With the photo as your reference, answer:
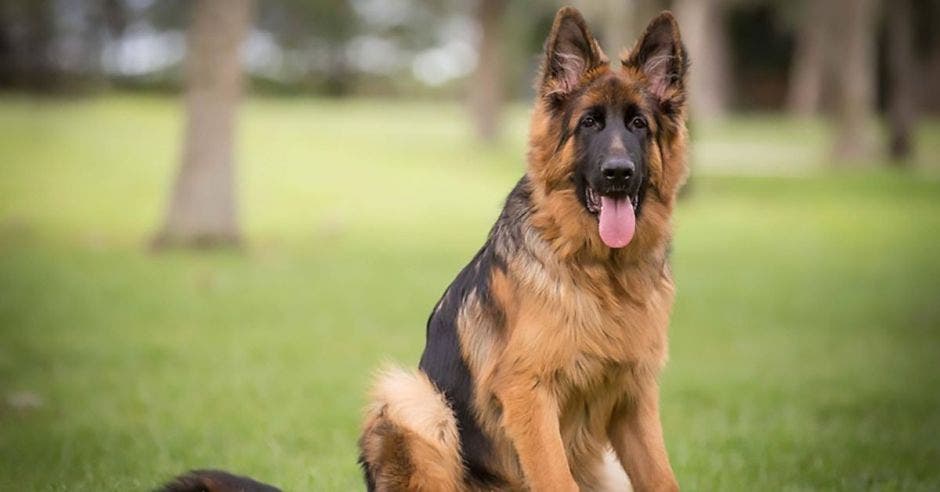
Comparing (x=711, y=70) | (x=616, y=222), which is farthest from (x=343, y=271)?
(x=711, y=70)

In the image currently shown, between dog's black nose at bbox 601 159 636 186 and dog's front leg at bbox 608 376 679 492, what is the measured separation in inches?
37.7

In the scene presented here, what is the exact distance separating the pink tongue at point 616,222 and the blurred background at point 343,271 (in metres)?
2.24

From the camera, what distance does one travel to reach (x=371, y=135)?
39.2 m

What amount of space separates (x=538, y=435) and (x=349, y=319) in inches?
327

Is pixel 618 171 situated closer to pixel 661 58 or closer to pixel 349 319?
pixel 661 58

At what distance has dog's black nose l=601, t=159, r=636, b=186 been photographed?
5.38 metres

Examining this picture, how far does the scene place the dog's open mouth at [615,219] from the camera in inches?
218

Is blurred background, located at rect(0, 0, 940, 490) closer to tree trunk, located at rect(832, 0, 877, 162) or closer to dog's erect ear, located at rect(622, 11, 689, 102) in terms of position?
tree trunk, located at rect(832, 0, 877, 162)

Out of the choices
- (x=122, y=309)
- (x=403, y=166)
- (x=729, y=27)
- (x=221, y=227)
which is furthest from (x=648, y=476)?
(x=729, y=27)

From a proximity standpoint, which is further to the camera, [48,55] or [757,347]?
[48,55]

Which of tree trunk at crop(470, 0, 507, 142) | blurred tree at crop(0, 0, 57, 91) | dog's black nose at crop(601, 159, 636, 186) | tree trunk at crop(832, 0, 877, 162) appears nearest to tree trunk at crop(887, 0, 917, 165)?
tree trunk at crop(832, 0, 877, 162)

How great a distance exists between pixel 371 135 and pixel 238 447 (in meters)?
31.6

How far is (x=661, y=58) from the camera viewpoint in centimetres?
571

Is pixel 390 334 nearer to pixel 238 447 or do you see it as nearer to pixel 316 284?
pixel 316 284
